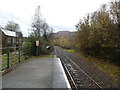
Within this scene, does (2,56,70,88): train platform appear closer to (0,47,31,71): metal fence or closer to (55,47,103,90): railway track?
(0,47,31,71): metal fence

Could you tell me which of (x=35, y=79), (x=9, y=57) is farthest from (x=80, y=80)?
(x=9, y=57)

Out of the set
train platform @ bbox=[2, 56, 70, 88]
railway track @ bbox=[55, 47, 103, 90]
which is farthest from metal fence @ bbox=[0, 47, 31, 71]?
railway track @ bbox=[55, 47, 103, 90]

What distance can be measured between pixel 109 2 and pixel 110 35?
4.16 meters

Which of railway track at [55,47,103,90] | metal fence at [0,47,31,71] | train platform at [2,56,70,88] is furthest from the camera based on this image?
metal fence at [0,47,31,71]

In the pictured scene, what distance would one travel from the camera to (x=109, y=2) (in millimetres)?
15586

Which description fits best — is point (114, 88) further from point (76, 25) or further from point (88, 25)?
point (76, 25)

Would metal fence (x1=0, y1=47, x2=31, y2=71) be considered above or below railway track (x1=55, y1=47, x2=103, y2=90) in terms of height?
above

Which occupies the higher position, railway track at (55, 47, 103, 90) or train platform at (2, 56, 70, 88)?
train platform at (2, 56, 70, 88)

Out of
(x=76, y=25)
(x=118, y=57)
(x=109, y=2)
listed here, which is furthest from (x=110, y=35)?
(x=76, y=25)

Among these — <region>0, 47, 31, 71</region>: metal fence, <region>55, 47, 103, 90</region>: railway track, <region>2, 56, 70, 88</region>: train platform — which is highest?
<region>0, 47, 31, 71</region>: metal fence

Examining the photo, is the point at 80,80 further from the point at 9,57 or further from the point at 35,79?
the point at 9,57

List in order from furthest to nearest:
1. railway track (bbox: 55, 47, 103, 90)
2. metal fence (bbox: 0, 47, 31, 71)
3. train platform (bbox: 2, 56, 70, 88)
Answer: metal fence (bbox: 0, 47, 31, 71) < railway track (bbox: 55, 47, 103, 90) < train platform (bbox: 2, 56, 70, 88)

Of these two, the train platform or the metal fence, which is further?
the metal fence

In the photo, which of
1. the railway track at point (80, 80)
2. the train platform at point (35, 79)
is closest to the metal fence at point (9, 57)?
the train platform at point (35, 79)
